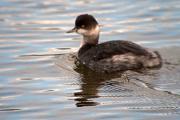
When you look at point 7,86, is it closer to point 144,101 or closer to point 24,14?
point 144,101

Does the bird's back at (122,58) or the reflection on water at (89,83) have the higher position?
the bird's back at (122,58)

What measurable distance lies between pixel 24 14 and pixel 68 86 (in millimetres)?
5347

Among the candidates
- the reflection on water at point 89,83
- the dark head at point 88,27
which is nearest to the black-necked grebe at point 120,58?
the reflection on water at point 89,83

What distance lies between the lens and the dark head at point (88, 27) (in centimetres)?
1264

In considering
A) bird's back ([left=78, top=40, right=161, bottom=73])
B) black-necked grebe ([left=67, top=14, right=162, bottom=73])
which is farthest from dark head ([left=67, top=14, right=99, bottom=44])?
bird's back ([left=78, top=40, right=161, bottom=73])

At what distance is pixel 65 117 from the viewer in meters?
9.12

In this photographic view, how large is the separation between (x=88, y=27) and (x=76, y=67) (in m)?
0.99

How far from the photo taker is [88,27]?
12719 mm

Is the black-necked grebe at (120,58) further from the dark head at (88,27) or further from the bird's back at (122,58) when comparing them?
the dark head at (88,27)

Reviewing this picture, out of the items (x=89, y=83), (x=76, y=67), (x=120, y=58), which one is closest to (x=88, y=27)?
(x=76, y=67)

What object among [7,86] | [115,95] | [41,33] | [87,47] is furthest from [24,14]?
[115,95]

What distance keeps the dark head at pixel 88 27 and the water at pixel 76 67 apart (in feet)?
1.60

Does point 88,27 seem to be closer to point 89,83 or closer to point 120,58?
point 120,58

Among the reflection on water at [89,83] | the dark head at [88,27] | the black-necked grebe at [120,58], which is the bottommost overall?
the reflection on water at [89,83]
